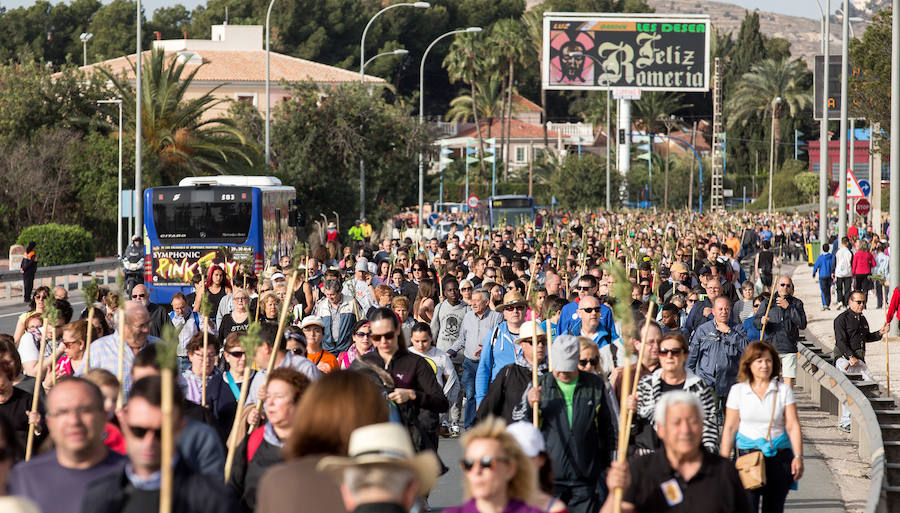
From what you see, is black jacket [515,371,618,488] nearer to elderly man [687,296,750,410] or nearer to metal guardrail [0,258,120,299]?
elderly man [687,296,750,410]

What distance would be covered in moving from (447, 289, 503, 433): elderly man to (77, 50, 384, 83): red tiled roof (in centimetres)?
6282

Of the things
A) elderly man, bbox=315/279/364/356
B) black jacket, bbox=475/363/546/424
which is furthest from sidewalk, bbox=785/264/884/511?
elderly man, bbox=315/279/364/356

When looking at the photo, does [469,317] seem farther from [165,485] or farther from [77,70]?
[77,70]

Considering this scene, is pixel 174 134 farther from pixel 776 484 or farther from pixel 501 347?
pixel 776 484

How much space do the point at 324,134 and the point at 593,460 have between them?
1471 inches

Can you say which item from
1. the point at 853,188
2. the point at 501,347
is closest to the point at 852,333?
the point at 501,347

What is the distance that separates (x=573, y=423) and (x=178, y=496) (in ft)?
10.3

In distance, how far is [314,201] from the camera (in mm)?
43844

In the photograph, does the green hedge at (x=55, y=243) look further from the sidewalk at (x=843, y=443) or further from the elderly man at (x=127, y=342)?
the elderly man at (x=127, y=342)

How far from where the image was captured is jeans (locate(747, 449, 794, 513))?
7.83 metres

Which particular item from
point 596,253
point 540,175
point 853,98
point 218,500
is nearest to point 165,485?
point 218,500

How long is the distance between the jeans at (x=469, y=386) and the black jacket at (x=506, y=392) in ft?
15.3

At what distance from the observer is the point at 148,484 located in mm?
4594

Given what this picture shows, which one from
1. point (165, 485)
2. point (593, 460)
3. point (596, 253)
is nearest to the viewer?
point (165, 485)
